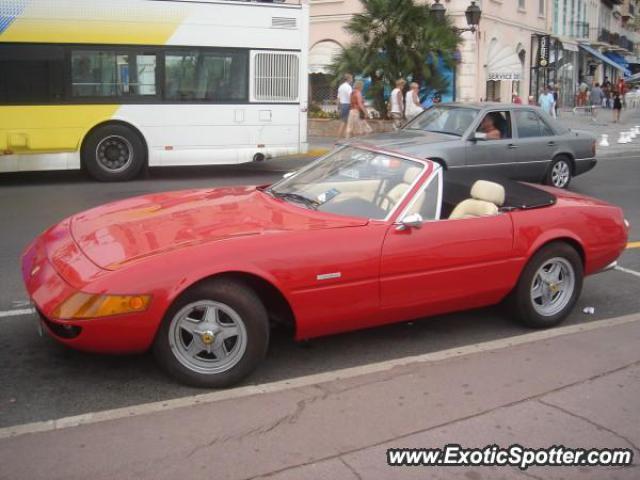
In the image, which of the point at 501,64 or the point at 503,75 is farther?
the point at 503,75

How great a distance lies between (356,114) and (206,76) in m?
5.81

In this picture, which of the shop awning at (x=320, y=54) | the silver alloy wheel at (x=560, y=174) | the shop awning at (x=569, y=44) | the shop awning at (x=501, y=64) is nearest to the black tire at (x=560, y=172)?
the silver alloy wheel at (x=560, y=174)

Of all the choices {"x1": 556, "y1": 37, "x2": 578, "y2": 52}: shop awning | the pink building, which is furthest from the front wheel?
{"x1": 556, "y1": 37, "x2": 578, "y2": 52}: shop awning

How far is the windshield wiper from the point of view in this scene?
4.80 m

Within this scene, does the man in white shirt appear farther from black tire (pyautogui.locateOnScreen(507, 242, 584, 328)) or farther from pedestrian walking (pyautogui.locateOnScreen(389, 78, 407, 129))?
black tire (pyautogui.locateOnScreen(507, 242, 584, 328))

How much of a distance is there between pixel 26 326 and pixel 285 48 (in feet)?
30.9

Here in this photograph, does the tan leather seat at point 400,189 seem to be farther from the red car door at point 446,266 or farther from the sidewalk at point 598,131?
the sidewalk at point 598,131

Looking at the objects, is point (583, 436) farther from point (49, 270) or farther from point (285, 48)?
point (285, 48)

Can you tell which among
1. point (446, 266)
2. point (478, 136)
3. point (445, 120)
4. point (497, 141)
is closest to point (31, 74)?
point (445, 120)

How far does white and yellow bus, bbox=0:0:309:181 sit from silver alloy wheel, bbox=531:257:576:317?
8622 mm

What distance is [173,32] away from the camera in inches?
493

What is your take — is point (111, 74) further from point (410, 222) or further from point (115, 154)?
point (410, 222)

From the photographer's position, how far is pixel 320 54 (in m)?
29.5

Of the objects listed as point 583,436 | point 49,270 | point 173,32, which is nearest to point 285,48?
point 173,32
